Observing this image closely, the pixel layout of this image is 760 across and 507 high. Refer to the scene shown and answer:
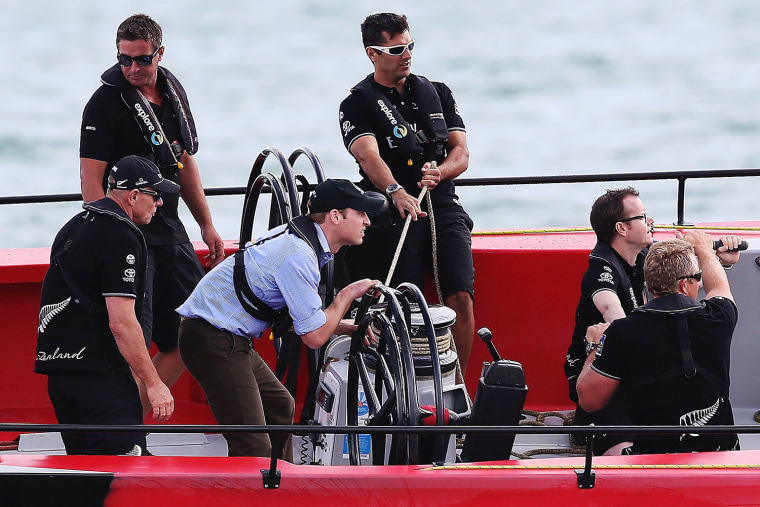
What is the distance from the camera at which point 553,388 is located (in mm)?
5406

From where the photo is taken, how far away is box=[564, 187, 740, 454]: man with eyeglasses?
14.3ft

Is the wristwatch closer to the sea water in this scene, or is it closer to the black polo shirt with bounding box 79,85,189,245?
the black polo shirt with bounding box 79,85,189,245

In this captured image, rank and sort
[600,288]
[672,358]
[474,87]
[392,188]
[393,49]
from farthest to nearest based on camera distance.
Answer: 1. [474,87]
2. [393,49]
3. [392,188]
4. [600,288]
5. [672,358]

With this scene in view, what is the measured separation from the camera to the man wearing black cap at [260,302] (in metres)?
3.93

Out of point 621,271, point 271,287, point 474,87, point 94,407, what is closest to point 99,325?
point 94,407

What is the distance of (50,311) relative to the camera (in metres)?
3.91

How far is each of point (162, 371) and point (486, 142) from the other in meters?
16.5

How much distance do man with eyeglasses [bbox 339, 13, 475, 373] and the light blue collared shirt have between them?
106 centimetres

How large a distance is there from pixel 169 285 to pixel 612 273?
186cm

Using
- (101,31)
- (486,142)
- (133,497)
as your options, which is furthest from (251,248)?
(101,31)

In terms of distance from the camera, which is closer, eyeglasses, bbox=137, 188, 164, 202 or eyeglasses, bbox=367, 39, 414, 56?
eyeglasses, bbox=137, 188, 164, 202

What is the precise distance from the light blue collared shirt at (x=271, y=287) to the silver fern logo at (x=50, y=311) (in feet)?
1.51

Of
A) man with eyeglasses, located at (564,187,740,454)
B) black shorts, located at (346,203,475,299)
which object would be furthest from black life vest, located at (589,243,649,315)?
black shorts, located at (346,203,475,299)

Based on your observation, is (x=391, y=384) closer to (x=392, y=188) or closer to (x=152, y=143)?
(x=392, y=188)
